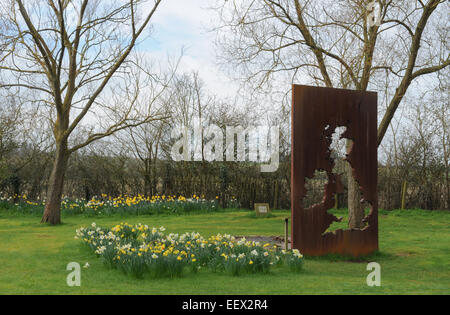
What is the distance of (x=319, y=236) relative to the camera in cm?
866

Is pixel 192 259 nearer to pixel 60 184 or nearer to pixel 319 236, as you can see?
pixel 319 236

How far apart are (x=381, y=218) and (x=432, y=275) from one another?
841 cm

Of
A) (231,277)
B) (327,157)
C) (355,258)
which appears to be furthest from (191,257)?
(355,258)

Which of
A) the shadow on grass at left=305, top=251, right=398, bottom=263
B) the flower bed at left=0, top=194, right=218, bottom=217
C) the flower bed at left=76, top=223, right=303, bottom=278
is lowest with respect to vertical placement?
the shadow on grass at left=305, top=251, right=398, bottom=263

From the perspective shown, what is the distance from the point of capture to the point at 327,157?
8789 mm

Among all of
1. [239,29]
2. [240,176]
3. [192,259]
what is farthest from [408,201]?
[192,259]

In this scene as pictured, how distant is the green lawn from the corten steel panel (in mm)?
401

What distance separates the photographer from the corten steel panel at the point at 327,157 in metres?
8.53

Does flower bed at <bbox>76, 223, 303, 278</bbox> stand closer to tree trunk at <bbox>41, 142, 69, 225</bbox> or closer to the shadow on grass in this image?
the shadow on grass

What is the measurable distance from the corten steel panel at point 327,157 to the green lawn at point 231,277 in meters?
0.40

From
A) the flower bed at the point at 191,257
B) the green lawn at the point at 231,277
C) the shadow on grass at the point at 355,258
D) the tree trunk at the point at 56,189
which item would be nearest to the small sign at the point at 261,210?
the green lawn at the point at 231,277

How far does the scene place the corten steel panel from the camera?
8.53 metres

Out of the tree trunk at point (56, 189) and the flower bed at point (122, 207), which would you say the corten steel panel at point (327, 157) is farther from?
the flower bed at point (122, 207)

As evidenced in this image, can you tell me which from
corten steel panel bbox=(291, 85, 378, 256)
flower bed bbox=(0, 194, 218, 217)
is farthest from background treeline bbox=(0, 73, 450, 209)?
corten steel panel bbox=(291, 85, 378, 256)
